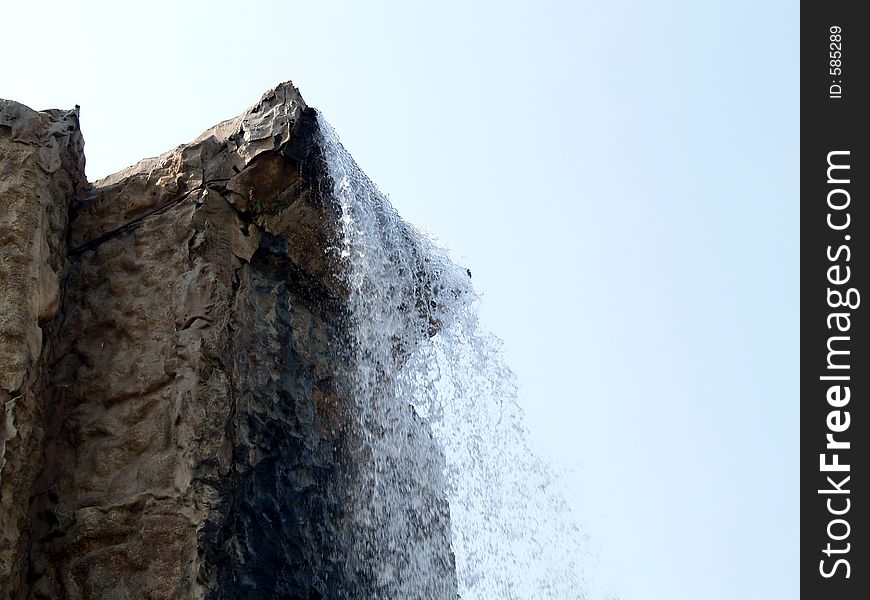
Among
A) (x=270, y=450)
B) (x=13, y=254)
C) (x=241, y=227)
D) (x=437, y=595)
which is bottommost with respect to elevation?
(x=437, y=595)

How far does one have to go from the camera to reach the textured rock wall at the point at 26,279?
4.43 m

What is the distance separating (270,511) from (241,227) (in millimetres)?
1398

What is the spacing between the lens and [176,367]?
4738 mm

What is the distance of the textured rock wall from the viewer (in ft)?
14.5

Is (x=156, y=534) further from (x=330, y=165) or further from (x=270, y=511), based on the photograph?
(x=330, y=165)

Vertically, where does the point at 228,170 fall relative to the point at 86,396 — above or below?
above

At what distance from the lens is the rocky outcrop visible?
14.6 feet

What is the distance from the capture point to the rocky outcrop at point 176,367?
4441 mm

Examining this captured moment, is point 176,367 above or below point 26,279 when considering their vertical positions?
below

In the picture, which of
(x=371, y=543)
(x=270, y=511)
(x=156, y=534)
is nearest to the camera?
(x=156, y=534)

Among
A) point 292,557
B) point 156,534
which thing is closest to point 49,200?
point 156,534

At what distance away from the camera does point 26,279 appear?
474 centimetres

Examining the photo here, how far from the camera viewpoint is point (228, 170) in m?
5.23

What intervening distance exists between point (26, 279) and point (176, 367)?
2.57 ft
